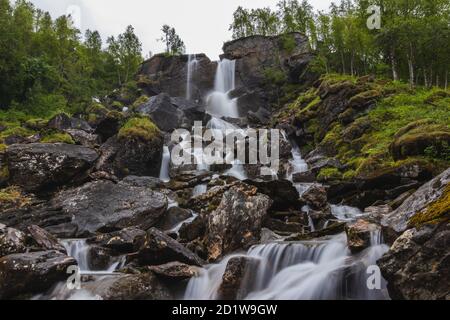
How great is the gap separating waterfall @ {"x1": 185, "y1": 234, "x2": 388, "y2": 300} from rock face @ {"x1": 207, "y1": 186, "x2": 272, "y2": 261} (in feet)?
2.14

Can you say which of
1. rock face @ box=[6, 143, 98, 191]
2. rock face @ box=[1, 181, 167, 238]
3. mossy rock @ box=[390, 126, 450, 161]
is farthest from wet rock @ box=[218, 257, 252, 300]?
rock face @ box=[6, 143, 98, 191]

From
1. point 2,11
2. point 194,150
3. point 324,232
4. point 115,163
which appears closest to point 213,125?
point 194,150

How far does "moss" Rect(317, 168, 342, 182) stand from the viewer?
886 inches

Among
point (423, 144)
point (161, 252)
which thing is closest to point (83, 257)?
point (161, 252)

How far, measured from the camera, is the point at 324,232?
1366cm

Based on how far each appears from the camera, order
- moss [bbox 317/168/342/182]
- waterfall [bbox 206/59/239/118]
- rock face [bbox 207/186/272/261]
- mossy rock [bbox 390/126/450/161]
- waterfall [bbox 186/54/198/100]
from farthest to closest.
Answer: waterfall [bbox 186/54/198/100] → waterfall [bbox 206/59/239/118] → moss [bbox 317/168/342/182] → mossy rock [bbox 390/126/450/161] → rock face [bbox 207/186/272/261]

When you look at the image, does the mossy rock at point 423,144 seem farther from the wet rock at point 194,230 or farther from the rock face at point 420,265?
the wet rock at point 194,230

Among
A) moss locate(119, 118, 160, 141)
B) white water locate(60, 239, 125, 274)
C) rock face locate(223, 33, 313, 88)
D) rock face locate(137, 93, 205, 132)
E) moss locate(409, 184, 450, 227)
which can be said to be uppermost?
rock face locate(223, 33, 313, 88)

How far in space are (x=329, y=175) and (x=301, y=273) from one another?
12638 millimetres

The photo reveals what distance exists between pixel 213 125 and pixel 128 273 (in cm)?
2793

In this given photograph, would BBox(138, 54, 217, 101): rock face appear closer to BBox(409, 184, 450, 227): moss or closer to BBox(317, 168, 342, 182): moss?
BBox(317, 168, 342, 182): moss

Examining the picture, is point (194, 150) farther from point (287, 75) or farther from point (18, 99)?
point (287, 75)

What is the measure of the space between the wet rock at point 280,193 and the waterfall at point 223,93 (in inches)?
1203

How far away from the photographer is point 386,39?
3441cm
